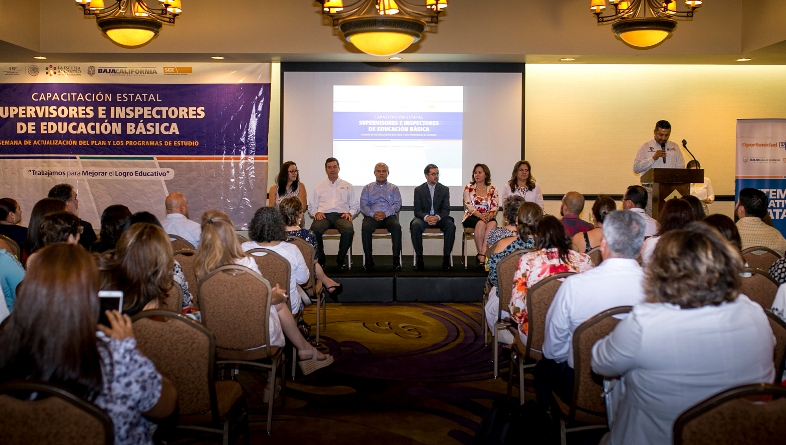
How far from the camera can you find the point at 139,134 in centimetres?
931

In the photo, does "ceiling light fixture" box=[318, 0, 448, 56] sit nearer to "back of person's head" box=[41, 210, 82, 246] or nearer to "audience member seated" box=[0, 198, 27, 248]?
"back of person's head" box=[41, 210, 82, 246]

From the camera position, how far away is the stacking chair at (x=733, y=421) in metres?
1.80

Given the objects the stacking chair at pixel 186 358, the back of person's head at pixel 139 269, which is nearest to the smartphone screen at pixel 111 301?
the stacking chair at pixel 186 358

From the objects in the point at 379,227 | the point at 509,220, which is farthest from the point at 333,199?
the point at 509,220

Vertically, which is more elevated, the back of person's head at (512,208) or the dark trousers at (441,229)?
the back of person's head at (512,208)

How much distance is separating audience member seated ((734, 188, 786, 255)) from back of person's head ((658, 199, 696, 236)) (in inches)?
36.2

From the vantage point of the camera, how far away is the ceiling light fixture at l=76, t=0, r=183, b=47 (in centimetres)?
683

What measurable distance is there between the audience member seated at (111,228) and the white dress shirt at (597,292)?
2747 millimetres

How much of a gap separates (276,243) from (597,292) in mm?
2469

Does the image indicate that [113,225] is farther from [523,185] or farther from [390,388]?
[523,185]

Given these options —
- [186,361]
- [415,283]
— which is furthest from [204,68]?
[186,361]

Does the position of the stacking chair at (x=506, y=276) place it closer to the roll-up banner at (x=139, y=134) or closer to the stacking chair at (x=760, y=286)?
the stacking chair at (x=760, y=286)

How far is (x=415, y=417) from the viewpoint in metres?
4.04

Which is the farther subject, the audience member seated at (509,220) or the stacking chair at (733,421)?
the audience member seated at (509,220)
